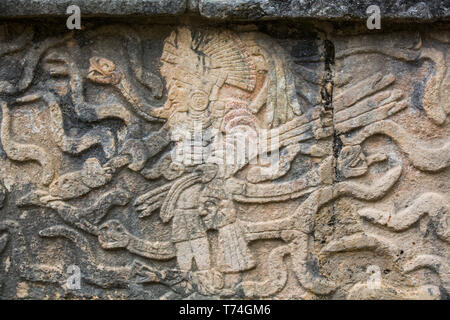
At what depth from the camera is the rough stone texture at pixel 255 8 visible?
8.86 feet

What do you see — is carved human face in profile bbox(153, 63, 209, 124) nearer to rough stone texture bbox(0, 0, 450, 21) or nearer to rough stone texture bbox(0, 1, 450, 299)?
rough stone texture bbox(0, 1, 450, 299)

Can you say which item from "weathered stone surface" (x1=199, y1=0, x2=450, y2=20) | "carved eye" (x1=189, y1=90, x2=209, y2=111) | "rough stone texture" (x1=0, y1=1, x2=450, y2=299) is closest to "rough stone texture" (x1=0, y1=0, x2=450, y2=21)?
"weathered stone surface" (x1=199, y1=0, x2=450, y2=20)

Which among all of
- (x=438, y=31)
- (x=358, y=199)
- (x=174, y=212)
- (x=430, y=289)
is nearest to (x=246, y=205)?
(x=174, y=212)

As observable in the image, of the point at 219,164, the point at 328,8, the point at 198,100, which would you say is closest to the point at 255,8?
the point at 328,8

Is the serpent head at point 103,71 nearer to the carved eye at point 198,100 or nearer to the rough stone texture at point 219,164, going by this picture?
the rough stone texture at point 219,164

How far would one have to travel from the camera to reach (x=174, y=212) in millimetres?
2984

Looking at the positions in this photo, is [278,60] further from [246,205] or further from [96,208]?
[96,208]

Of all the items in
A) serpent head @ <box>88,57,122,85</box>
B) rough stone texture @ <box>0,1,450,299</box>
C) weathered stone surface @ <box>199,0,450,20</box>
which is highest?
weathered stone surface @ <box>199,0,450,20</box>

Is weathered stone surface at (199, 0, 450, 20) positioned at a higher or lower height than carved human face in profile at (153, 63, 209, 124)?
higher

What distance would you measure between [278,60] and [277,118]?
0.30 metres

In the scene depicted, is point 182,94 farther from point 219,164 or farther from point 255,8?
point 255,8

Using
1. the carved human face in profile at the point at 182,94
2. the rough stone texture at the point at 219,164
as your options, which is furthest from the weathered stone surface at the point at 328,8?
the carved human face in profile at the point at 182,94

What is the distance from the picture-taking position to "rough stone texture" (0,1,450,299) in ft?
9.57

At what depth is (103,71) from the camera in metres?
2.93
